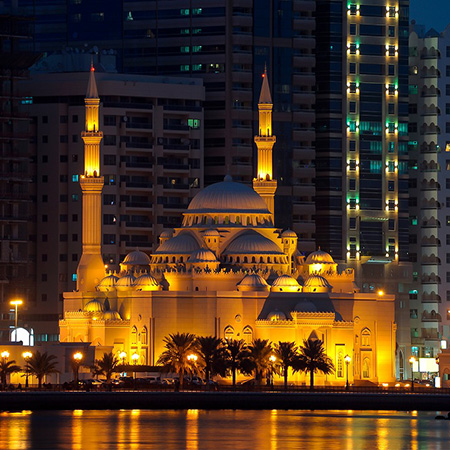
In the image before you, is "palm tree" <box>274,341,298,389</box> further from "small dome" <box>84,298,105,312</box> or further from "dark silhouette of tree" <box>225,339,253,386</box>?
"small dome" <box>84,298,105,312</box>

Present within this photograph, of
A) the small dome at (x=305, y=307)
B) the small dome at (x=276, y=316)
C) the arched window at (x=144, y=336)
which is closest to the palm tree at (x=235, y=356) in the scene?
the small dome at (x=276, y=316)

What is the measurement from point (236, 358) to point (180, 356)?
4543mm

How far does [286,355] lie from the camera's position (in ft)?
625

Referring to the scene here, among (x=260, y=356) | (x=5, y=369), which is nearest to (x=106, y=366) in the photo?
(x=5, y=369)

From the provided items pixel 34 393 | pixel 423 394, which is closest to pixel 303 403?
pixel 423 394

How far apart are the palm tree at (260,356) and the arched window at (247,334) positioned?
551 centimetres

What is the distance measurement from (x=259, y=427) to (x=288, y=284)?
118ft

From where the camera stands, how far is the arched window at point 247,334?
649 ft

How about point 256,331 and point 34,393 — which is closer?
point 34,393

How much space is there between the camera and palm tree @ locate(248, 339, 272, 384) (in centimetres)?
19000

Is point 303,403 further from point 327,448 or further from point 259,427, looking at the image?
point 327,448

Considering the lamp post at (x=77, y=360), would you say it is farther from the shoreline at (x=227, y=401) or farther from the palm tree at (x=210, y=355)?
the palm tree at (x=210, y=355)

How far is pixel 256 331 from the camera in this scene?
198000 mm

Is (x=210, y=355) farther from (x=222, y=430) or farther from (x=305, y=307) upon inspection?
(x=222, y=430)
